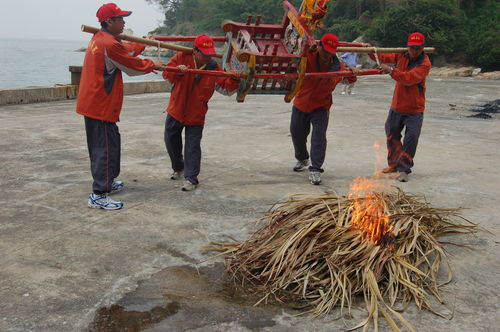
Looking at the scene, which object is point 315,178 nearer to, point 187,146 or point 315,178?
point 315,178

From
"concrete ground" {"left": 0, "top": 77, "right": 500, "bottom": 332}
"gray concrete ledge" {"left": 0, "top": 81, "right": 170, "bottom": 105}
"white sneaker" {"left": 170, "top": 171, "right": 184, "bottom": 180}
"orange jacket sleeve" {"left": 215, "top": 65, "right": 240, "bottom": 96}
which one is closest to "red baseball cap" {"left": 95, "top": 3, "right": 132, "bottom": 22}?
"orange jacket sleeve" {"left": 215, "top": 65, "right": 240, "bottom": 96}

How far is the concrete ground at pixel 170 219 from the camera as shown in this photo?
2920mm

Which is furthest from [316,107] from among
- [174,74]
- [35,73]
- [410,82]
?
[35,73]

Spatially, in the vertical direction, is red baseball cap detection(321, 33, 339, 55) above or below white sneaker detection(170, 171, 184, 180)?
above

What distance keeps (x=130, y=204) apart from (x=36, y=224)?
2.92ft

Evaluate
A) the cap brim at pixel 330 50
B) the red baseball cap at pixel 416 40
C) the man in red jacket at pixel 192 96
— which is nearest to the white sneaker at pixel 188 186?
the man in red jacket at pixel 192 96

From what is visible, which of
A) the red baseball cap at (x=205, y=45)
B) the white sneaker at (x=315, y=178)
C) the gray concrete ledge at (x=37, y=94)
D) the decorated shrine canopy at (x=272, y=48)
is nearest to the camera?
the decorated shrine canopy at (x=272, y=48)

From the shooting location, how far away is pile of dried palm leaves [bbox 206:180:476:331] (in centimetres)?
311

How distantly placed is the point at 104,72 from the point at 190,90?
980 millimetres

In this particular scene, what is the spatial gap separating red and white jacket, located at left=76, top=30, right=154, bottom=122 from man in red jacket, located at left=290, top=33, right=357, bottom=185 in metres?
1.88

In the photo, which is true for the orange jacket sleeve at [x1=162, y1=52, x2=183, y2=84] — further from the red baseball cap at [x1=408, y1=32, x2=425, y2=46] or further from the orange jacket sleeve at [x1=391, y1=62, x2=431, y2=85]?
the red baseball cap at [x1=408, y1=32, x2=425, y2=46]

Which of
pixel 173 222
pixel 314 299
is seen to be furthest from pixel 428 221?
pixel 173 222

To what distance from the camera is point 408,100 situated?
614 centimetres

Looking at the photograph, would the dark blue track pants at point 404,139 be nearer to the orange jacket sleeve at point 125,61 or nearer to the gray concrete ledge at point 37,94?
the orange jacket sleeve at point 125,61
